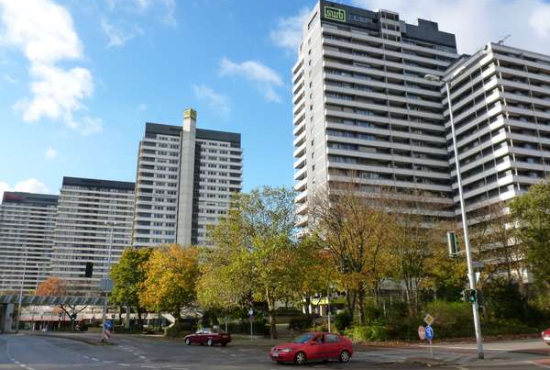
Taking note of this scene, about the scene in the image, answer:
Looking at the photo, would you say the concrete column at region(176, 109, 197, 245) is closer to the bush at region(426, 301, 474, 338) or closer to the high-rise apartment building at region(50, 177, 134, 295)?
the high-rise apartment building at region(50, 177, 134, 295)

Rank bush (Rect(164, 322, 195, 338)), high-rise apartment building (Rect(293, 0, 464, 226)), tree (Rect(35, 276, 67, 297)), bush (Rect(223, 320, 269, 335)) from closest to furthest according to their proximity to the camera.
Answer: bush (Rect(223, 320, 269, 335)), bush (Rect(164, 322, 195, 338)), high-rise apartment building (Rect(293, 0, 464, 226)), tree (Rect(35, 276, 67, 297))

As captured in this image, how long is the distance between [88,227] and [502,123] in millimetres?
156782

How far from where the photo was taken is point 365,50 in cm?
10156

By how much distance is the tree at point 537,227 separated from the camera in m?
38.4

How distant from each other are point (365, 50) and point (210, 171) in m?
70.7

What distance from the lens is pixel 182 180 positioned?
475 ft

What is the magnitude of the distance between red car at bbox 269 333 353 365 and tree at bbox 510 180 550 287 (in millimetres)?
25881

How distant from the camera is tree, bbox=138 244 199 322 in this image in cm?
4981

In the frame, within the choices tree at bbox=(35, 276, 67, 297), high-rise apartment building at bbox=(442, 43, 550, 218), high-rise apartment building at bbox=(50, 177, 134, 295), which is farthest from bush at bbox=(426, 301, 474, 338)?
high-rise apartment building at bbox=(50, 177, 134, 295)

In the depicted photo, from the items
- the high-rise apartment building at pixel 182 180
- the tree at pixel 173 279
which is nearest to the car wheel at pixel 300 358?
the tree at pixel 173 279

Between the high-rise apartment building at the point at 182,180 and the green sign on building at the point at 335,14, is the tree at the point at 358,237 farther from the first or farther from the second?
A: the high-rise apartment building at the point at 182,180

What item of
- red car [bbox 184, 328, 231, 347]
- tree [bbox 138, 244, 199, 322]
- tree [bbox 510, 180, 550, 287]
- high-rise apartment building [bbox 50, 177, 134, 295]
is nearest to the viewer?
red car [bbox 184, 328, 231, 347]

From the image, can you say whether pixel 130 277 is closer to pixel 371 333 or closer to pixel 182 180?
pixel 371 333

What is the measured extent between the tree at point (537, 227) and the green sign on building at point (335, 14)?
241 ft
